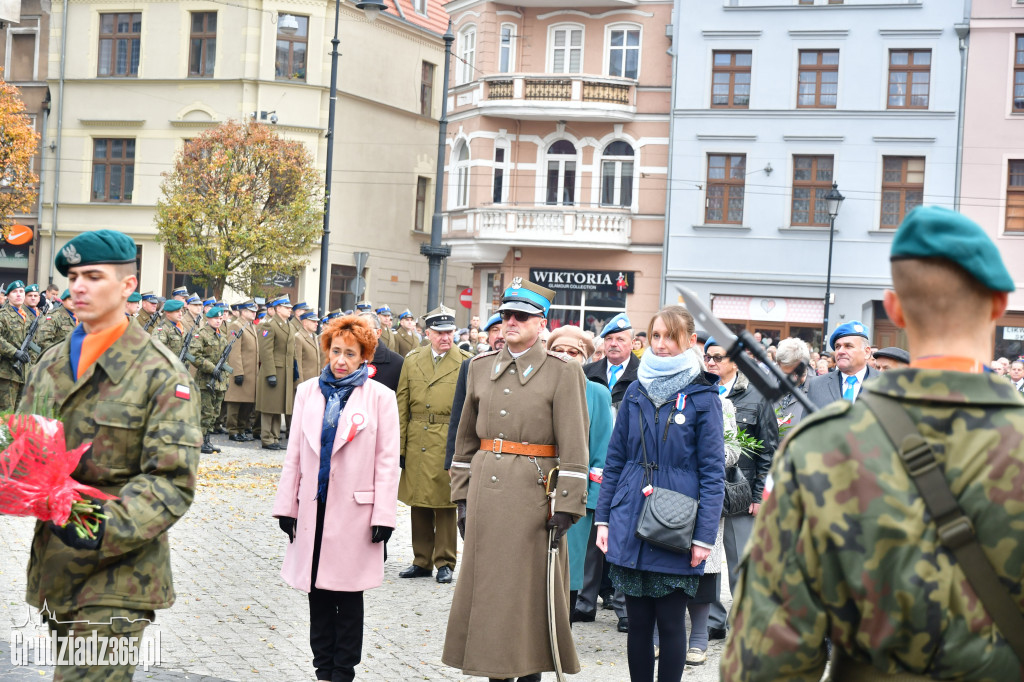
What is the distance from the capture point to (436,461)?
32.3 feet

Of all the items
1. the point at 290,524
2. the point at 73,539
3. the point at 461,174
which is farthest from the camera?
the point at 461,174

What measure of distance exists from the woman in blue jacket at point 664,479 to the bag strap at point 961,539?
3525mm

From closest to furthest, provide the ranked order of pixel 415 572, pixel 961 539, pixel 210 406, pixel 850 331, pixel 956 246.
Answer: pixel 961 539 < pixel 956 246 < pixel 850 331 < pixel 415 572 < pixel 210 406

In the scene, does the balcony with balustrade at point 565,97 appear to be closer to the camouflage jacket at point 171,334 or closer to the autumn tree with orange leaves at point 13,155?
the autumn tree with orange leaves at point 13,155

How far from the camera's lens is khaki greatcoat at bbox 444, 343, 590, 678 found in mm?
6102

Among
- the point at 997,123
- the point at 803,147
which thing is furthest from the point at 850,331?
the point at 997,123

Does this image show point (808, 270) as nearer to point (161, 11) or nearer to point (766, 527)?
point (161, 11)

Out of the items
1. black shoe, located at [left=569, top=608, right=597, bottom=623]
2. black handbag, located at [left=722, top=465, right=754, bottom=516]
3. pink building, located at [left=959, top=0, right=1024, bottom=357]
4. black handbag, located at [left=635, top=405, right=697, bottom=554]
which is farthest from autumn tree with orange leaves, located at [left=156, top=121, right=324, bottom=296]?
black handbag, located at [left=635, top=405, right=697, bottom=554]

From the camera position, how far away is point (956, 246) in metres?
2.40

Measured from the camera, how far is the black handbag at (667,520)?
578 cm

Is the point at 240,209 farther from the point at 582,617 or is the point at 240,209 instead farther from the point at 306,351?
the point at 582,617

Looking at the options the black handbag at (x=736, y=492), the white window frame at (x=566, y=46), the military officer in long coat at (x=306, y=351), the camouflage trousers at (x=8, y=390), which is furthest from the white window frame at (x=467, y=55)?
the black handbag at (x=736, y=492)

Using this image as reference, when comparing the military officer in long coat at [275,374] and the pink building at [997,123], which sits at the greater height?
the pink building at [997,123]

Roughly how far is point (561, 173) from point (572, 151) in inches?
32.2
